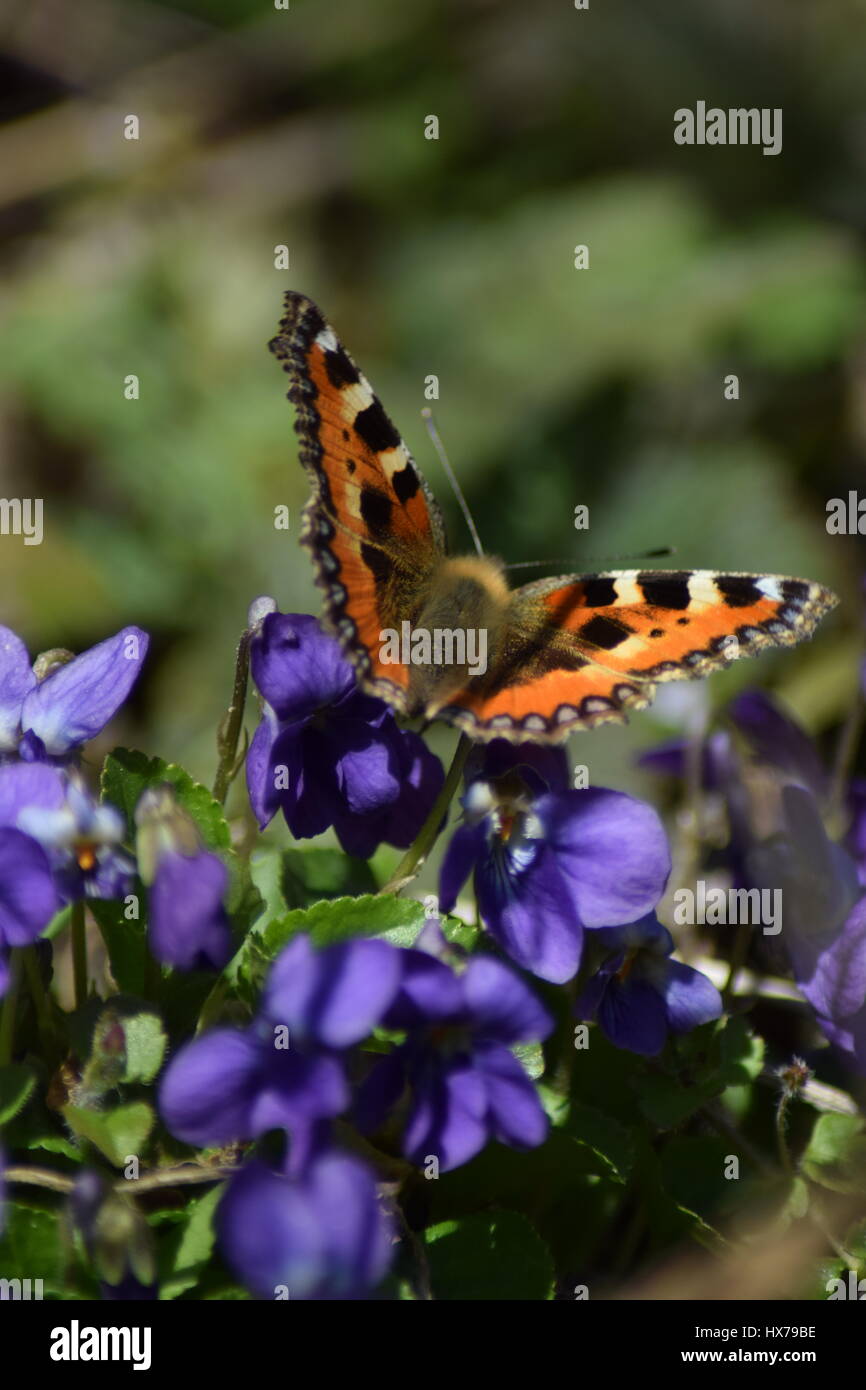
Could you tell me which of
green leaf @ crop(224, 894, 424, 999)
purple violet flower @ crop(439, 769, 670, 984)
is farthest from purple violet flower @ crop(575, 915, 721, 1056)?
A: green leaf @ crop(224, 894, 424, 999)

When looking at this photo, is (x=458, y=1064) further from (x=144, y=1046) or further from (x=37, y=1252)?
(x=37, y=1252)

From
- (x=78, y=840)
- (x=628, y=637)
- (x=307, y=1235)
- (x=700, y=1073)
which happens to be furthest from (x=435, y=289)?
(x=307, y=1235)

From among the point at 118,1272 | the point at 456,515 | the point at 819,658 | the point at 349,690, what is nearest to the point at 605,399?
the point at 456,515

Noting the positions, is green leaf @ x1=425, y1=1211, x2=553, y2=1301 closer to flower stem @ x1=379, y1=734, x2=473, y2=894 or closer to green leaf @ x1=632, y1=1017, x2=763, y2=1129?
green leaf @ x1=632, y1=1017, x2=763, y2=1129

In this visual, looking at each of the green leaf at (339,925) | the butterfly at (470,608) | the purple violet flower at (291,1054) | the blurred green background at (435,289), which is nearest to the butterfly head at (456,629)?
the butterfly at (470,608)

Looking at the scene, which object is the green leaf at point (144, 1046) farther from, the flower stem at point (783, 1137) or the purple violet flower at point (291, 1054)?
the flower stem at point (783, 1137)
